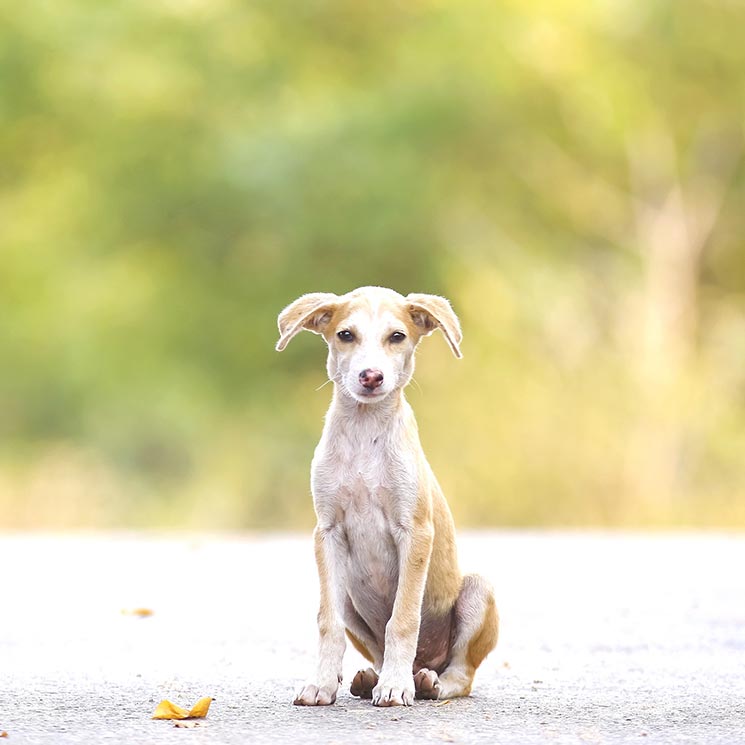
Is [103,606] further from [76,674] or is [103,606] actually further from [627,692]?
[627,692]

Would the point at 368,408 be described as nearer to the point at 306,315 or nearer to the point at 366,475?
the point at 366,475

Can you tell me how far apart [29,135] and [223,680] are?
21751 mm

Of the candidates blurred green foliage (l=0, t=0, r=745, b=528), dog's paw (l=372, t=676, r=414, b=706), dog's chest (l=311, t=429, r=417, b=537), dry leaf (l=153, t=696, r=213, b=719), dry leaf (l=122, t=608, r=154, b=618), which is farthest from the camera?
blurred green foliage (l=0, t=0, r=745, b=528)

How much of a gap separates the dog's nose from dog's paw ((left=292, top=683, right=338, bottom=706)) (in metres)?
1.03

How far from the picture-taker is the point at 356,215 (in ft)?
81.1

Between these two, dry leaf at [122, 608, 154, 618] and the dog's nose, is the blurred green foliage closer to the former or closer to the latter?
dry leaf at [122, 608, 154, 618]

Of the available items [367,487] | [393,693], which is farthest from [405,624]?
[367,487]

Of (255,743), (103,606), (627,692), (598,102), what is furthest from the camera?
(598,102)

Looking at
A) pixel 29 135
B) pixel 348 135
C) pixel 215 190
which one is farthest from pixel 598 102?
pixel 29 135

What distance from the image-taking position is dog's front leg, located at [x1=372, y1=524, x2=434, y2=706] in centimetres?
534

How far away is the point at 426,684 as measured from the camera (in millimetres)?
5566

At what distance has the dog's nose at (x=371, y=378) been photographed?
536 cm

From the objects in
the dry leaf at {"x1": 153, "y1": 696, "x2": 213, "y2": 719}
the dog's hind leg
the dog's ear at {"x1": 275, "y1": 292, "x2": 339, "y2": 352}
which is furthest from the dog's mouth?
the dry leaf at {"x1": 153, "y1": 696, "x2": 213, "y2": 719}

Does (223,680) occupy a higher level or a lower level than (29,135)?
lower
